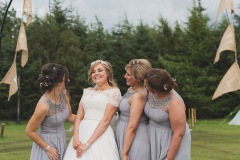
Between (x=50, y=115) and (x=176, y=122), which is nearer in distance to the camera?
(x=176, y=122)

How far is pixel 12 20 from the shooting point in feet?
108

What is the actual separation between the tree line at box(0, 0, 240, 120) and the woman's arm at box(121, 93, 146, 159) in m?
22.7

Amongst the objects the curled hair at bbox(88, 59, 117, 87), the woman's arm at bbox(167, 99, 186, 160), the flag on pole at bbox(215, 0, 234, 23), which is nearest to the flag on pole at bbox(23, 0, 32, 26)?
the curled hair at bbox(88, 59, 117, 87)

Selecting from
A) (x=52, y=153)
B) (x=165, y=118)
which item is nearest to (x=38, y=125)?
(x=52, y=153)

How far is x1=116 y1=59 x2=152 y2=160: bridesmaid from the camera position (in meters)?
3.62

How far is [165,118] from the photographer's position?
3.44m

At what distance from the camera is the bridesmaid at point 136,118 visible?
3617 mm

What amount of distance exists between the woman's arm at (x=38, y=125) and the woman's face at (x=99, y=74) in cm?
53

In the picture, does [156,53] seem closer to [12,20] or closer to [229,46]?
[12,20]

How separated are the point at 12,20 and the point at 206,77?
51.2 ft

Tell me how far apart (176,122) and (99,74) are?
919 millimetres

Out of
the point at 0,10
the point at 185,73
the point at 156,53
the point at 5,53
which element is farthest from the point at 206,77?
the point at 0,10

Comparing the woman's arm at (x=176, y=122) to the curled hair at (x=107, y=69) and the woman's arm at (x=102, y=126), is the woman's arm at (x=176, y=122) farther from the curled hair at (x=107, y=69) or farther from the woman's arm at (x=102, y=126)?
the curled hair at (x=107, y=69)

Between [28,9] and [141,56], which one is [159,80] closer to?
[28,9]
